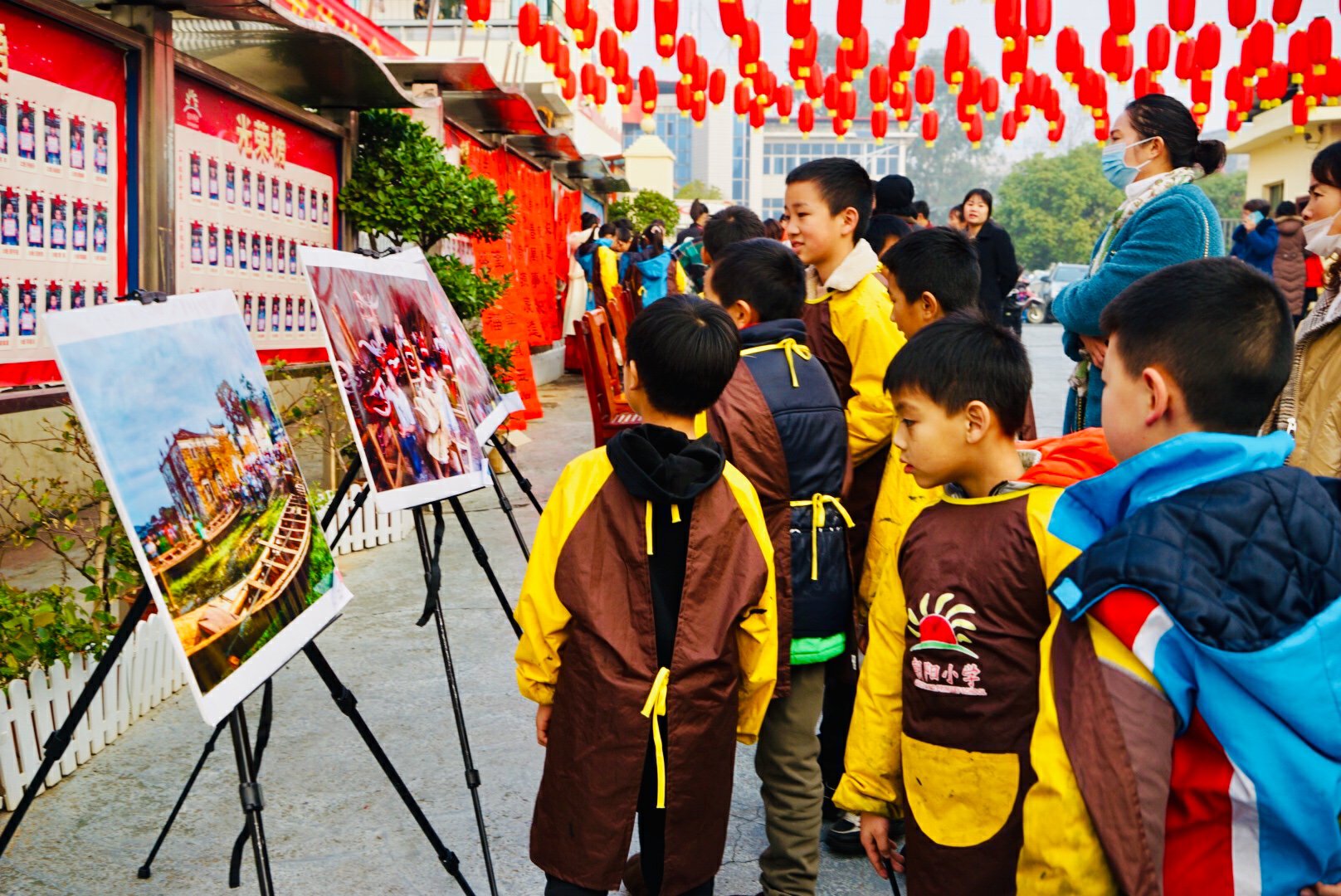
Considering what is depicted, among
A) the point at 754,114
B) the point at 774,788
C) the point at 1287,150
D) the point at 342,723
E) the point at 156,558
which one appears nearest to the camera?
the point at 156,558

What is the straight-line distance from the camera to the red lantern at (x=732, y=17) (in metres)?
11.2

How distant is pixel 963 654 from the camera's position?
185cm

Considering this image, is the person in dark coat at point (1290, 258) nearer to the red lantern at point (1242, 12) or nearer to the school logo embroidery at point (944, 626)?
the red lantern at point (1242, 12)

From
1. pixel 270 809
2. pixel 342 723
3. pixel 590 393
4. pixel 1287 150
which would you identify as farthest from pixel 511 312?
pixel 1287 150

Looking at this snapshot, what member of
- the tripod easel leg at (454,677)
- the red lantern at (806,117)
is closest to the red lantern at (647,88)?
the red lantern at (806,117)

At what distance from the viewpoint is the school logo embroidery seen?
1843mm

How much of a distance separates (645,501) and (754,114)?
1479 centimetres

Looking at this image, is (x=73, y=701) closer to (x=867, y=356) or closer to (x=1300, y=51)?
(x=867, y=356)

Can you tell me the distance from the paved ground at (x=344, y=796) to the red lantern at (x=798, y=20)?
7105 millimetres

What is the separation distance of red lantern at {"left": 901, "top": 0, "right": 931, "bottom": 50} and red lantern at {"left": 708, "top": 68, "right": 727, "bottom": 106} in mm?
3945

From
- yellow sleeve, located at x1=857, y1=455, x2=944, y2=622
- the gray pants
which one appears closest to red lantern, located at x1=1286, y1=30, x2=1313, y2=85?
yellow sleeve, located at x1=857, y1=455, x2=944, y2=622

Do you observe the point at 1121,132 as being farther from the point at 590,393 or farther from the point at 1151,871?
the point at 590,393

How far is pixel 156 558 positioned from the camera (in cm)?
196

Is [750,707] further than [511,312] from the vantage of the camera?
No
